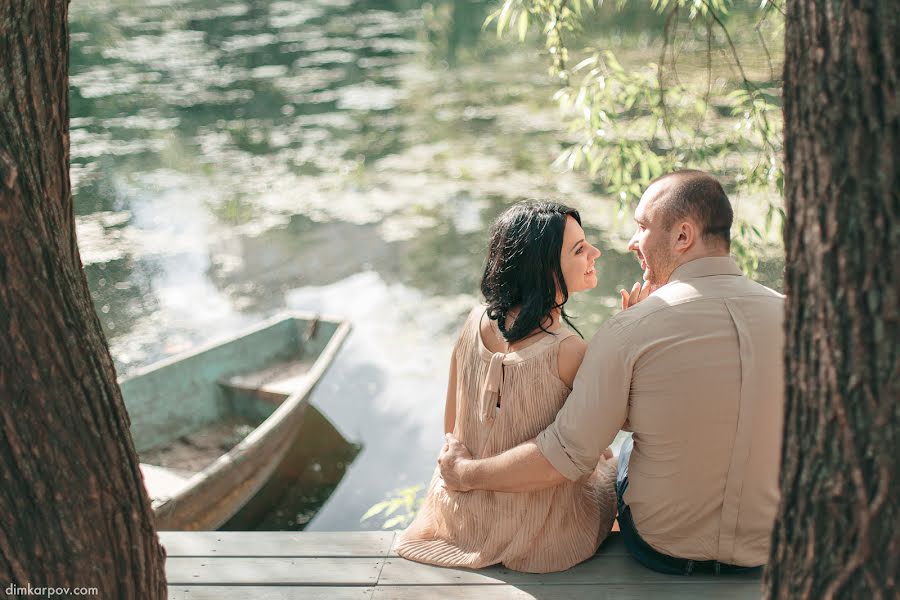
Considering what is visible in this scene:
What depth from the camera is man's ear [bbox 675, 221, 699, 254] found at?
181 cm

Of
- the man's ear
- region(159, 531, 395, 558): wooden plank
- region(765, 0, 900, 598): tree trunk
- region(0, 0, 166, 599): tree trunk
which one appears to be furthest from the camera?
region(159, 531, 395, 558): wooden plank

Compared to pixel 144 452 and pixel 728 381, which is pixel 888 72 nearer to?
pixel 728 381

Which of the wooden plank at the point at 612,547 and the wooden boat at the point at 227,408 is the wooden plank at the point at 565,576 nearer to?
the wooden plank at the point at 612,547

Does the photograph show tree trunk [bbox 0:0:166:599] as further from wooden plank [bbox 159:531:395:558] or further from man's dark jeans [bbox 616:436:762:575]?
man's dark jeans [bbox 616:436:762:575]

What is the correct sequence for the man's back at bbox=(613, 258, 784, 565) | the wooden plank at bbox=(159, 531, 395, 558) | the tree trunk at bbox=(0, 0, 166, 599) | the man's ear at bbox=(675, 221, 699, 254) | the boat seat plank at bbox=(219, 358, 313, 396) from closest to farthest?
1. the tree trunk at bbox=(0, 0, 166, 599)
2. the man's back at bbox=(613, 258, 784, 565)
3. the man's ear at bbox=(675, 221, 699, 254)
4. the wooden plank at bbox=(159, 531, 395, 558)
5. the boat seat plank at bbox=(219, 358, 313, 396)

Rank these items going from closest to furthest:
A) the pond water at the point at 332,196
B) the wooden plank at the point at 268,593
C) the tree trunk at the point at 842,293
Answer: the tree trunk at the point at 842,293, the wooden plank at the point at 268,593, the pond water at the point at 332,196

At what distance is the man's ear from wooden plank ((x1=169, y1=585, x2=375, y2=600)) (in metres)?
0.99

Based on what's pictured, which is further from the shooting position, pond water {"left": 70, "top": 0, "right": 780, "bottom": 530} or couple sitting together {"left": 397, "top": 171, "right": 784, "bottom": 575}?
pond water {"left": 70, "top": 0, "right": 780, "bottom": 530}

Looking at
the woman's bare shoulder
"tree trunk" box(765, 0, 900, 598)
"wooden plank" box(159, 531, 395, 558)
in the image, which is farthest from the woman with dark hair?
"tree trunk" box(765, 0, 900, 598)

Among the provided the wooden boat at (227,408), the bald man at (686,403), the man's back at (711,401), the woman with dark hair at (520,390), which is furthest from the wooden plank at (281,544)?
the wooden boat at (227,408)

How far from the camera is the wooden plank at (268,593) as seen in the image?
1.92 metres

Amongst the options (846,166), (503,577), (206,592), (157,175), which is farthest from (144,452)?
(157,175)

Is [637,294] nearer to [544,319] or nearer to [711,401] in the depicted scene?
[544,319]

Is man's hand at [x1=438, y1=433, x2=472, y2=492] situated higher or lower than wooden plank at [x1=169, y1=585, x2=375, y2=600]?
higher
